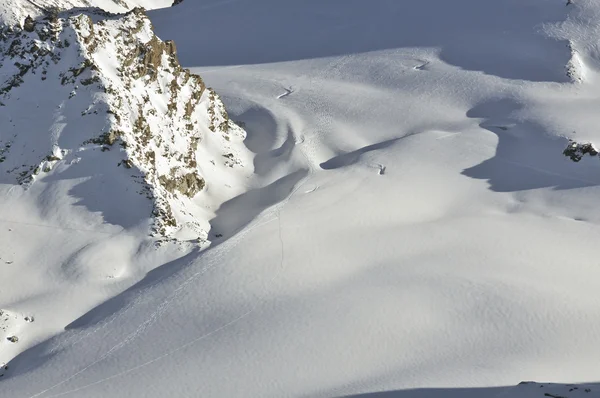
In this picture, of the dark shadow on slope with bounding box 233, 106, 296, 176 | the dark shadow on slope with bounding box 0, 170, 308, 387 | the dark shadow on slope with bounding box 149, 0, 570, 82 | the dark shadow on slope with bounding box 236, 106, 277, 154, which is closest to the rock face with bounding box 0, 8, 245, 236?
the dark shadow on slope with bounding box 233, 106, 296, 176

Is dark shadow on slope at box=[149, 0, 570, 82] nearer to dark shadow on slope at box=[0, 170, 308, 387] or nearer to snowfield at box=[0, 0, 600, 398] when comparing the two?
snowfield at box=[0, 0, 600, 398]

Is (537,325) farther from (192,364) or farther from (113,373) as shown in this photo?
(113,373)

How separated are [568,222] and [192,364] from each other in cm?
1776

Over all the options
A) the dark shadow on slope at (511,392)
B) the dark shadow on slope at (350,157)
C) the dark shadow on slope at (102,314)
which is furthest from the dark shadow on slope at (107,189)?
the dark shadow on slope at (511,392)

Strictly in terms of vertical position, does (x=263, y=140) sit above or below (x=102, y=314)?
above

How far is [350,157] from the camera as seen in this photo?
39.4 metres

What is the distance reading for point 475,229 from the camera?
32875 mm

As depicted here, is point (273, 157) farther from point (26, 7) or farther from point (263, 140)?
point (26, 7)

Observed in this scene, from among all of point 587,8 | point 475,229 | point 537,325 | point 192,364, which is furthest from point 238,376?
point 587,8

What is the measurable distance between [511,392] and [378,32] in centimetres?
3563

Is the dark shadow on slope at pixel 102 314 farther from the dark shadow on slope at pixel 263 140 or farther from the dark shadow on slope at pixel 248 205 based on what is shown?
the dark shadow on slope at pixel 263 140

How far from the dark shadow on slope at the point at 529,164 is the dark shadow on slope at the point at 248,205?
848 cm

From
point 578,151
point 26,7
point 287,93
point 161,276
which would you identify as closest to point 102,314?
point 161,276

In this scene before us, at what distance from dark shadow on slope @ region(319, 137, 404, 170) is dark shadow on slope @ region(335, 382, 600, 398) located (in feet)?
54.4
